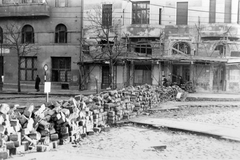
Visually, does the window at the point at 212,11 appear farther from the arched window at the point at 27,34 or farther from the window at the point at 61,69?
the arched window at the point at 27,34

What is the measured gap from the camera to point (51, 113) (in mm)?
8359

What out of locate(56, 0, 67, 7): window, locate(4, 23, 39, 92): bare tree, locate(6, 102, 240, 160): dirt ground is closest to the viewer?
locate(6, 102, 240, 160): dirt ground

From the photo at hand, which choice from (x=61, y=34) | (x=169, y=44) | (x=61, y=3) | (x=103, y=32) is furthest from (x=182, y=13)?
(x=61, y=34)

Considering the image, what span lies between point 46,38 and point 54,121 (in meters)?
28.7

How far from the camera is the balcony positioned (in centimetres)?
3488

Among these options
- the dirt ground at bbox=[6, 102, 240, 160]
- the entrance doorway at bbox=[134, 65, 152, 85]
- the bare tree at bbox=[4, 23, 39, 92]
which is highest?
the bare tree at bbox=[4, 23, 39, 92]

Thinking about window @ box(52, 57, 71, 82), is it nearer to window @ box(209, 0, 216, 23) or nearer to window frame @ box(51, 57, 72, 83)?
window frame @ box(51, 57, 72, 83)

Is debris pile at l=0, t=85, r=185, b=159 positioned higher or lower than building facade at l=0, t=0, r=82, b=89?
lower

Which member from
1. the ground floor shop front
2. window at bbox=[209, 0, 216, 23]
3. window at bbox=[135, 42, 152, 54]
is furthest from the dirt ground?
window at bbox=[209, 0, 216, 23]

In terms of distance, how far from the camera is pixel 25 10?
35406 millimetres

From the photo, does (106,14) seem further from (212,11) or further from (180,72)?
(212,11)

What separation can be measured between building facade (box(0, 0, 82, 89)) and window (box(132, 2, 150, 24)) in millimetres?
6037

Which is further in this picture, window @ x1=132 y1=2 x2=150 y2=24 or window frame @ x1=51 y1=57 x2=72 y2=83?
window frame @ x1=51 y1=57 x2=72 y2=83

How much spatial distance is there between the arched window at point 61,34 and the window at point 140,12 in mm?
7893
